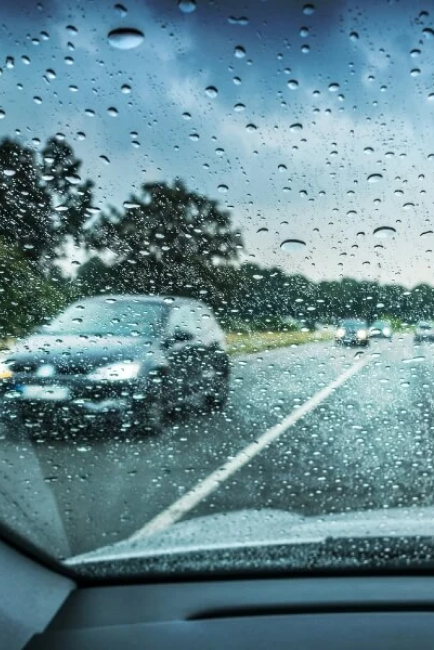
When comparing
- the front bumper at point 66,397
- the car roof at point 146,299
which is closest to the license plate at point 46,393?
the front bumper at point 66,397

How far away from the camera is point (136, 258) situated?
14.9 ft

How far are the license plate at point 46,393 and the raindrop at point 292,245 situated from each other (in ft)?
5.73

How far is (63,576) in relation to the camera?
9.59ft

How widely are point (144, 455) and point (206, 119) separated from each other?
2113 mm

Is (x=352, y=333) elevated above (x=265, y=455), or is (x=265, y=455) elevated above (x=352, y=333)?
(x=352, y=333)

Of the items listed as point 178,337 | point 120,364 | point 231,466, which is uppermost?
point 178,337

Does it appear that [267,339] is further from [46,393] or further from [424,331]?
[46,393]

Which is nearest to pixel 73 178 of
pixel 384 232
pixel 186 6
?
pixel 186 6

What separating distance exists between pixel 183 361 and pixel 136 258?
1.05 m

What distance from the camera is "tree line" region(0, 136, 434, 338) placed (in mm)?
4098

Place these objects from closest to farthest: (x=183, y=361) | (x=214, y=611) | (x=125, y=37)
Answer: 1. (x=214, y=611)
2. (x=125, y=37)
3. (x=183, y=361)

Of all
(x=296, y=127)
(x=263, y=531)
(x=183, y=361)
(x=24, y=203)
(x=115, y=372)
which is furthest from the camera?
(x=183, y=361)

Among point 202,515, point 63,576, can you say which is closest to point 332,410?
point 202,515

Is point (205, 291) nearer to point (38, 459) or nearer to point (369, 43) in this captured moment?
point (38, 459)
